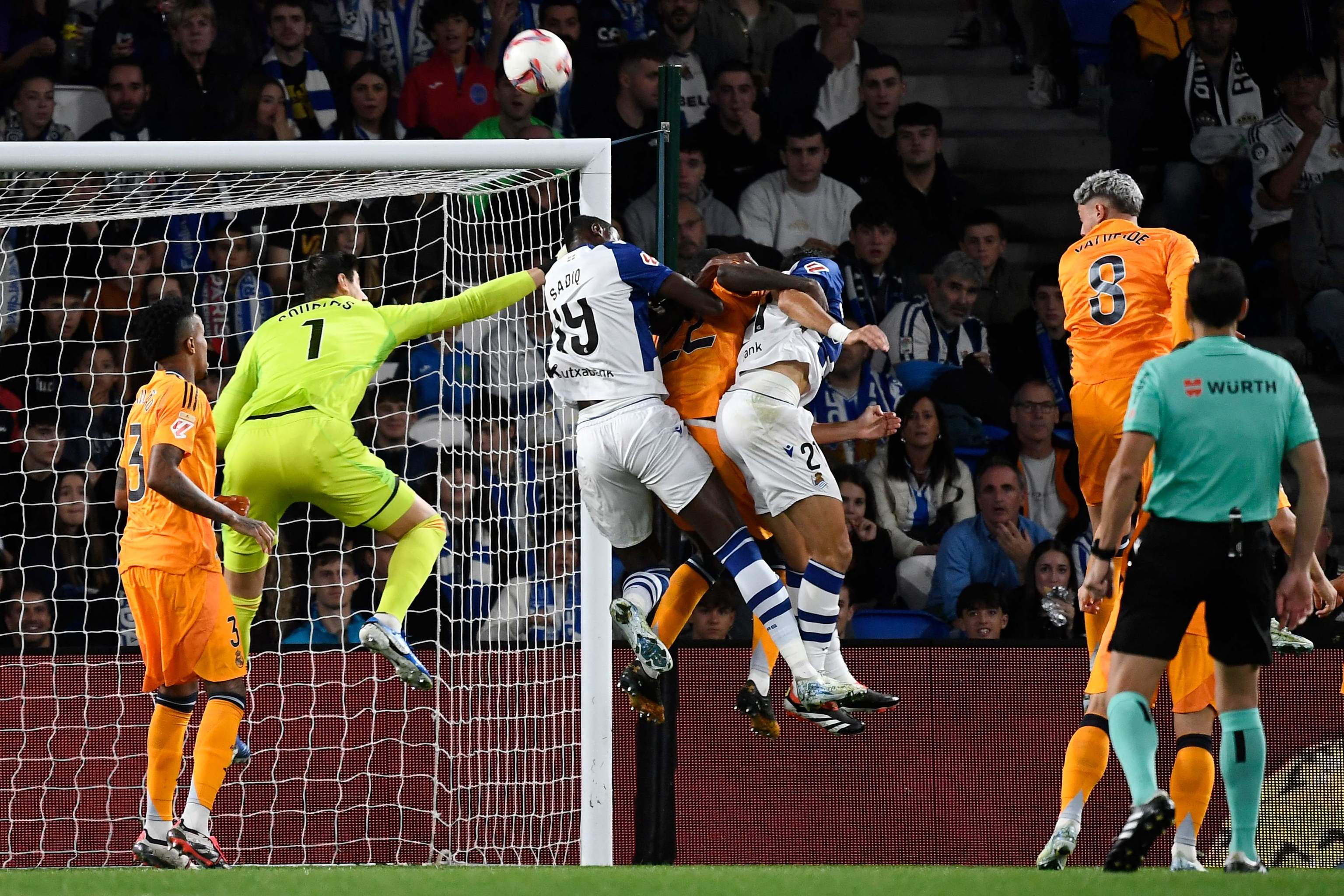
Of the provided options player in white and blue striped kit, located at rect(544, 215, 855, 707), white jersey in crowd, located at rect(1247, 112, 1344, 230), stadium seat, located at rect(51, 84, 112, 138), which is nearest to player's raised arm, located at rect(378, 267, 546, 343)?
player in white and blue striped kit, located at rect(544, 215, 855, 707)

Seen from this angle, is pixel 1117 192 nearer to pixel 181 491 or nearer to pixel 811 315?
pixel 811 315

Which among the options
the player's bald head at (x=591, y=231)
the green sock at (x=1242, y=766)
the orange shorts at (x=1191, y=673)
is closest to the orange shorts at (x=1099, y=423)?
the orange shorts at (x=1191, y=673)

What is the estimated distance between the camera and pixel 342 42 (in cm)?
1196

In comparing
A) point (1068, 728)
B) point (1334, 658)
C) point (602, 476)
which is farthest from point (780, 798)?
point (1334, 658)

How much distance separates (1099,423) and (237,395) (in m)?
3.88

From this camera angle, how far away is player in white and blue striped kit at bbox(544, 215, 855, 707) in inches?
292

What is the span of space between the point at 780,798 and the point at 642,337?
8.73ft

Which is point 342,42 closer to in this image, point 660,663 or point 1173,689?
point 660,663

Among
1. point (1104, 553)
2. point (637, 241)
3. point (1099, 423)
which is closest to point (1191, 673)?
point (1099, 423)

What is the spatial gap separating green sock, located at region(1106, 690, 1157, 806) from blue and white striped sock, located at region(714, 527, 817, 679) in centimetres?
184

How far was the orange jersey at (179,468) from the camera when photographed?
7227 mm

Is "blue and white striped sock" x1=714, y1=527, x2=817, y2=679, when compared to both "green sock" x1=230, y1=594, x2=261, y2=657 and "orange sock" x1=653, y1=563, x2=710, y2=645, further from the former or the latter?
"green sock" x1=230, y1=594, x2=261, y2=657

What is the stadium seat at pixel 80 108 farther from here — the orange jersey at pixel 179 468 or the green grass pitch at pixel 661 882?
the green grass pitch at pixel 661 882

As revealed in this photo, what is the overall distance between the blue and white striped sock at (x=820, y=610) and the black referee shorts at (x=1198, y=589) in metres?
2.10
